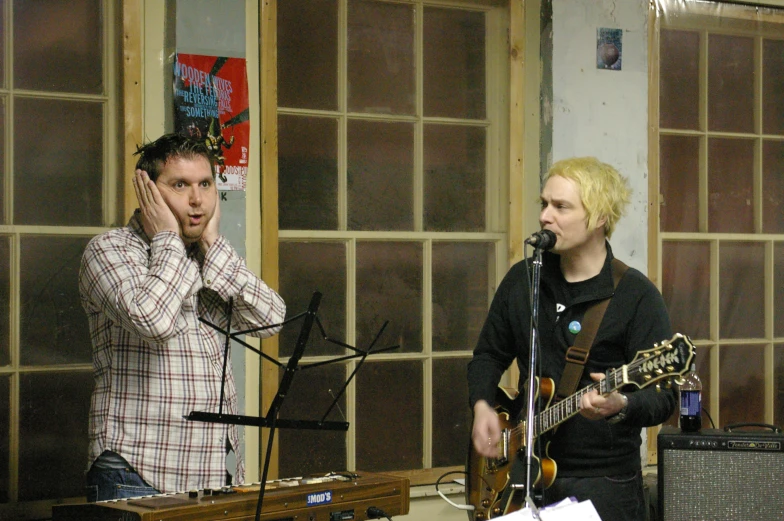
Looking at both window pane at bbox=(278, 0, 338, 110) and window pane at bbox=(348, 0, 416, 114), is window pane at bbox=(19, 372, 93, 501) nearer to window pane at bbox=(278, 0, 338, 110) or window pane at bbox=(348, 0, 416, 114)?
window pane at bbox=(278, 0, 338, 110)

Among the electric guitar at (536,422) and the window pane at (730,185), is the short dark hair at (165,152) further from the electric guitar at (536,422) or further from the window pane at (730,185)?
the window pane at (730,185)

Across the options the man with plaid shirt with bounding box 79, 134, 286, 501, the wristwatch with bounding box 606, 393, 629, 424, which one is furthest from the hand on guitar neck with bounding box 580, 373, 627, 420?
the man with plaid shirt with bounding box 79, 134, 286, 501

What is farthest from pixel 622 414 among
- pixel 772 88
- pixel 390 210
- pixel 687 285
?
pixel 772 88

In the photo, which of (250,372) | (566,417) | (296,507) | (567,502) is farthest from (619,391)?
(250,372)

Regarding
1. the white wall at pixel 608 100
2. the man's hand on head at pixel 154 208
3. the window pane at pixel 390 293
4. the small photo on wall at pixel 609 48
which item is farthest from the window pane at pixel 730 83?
the man's hand on head at pixel 154 208

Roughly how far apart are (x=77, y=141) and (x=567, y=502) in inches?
87.7

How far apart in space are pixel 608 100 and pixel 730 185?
85 cm

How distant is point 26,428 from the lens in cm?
314

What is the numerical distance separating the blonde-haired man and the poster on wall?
1.30 m

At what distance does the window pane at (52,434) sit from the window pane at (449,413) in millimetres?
1435

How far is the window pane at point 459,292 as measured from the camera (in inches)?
154

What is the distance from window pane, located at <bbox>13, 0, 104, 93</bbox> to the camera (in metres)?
3.19

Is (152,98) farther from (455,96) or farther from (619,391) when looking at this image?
(619,391)

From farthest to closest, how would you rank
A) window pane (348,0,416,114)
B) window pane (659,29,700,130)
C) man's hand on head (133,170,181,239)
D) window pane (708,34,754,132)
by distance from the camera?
window pane (708,34,754,132) < window pane (659,29,700,130) < window pane (348,0,416,114) < man's hand on head (133,170,181,239)
